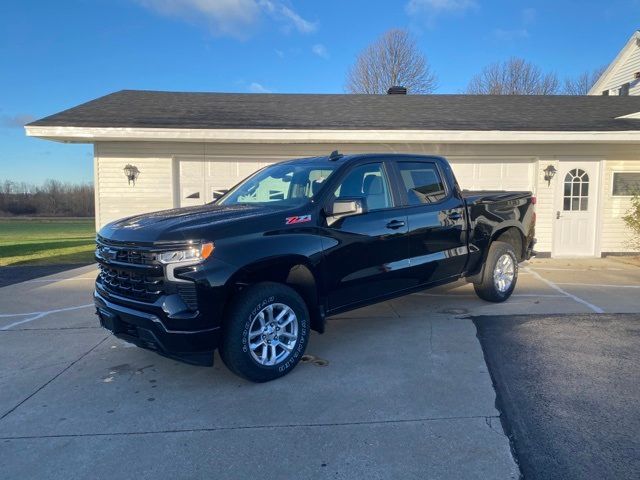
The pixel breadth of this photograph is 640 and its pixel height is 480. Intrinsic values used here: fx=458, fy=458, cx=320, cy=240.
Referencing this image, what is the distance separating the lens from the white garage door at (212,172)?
10773 mm

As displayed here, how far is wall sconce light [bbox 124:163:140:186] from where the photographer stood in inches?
409

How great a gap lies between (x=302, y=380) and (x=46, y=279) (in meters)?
7.05

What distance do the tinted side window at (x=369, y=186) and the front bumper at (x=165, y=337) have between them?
6.05 feet

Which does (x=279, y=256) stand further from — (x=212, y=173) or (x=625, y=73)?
(x=625, y=73)

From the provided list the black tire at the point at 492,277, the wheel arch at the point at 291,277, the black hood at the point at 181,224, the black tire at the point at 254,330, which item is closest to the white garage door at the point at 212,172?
the black tire at the point at 492,277

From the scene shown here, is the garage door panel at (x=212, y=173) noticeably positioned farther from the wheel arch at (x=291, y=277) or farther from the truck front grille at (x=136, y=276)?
the wheel arch at (x=291, y=277)

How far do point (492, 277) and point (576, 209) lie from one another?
21.2ft

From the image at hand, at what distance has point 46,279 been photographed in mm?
8789

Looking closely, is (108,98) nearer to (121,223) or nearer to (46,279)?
(46,279)

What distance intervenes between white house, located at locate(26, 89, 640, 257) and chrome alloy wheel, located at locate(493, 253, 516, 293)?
14.9 ft

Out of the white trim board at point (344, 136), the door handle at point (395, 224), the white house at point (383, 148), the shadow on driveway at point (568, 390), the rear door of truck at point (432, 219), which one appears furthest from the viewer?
the white house at point (383, 148)

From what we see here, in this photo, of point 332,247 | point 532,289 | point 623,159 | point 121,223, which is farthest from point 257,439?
point 623,159

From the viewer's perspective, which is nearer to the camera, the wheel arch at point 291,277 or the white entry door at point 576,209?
the wheel arch at point 291,277

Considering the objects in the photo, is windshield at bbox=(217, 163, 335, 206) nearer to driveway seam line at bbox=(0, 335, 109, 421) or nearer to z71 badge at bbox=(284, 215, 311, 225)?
z71 badge at bbox=(284, 215, 311, 225)
